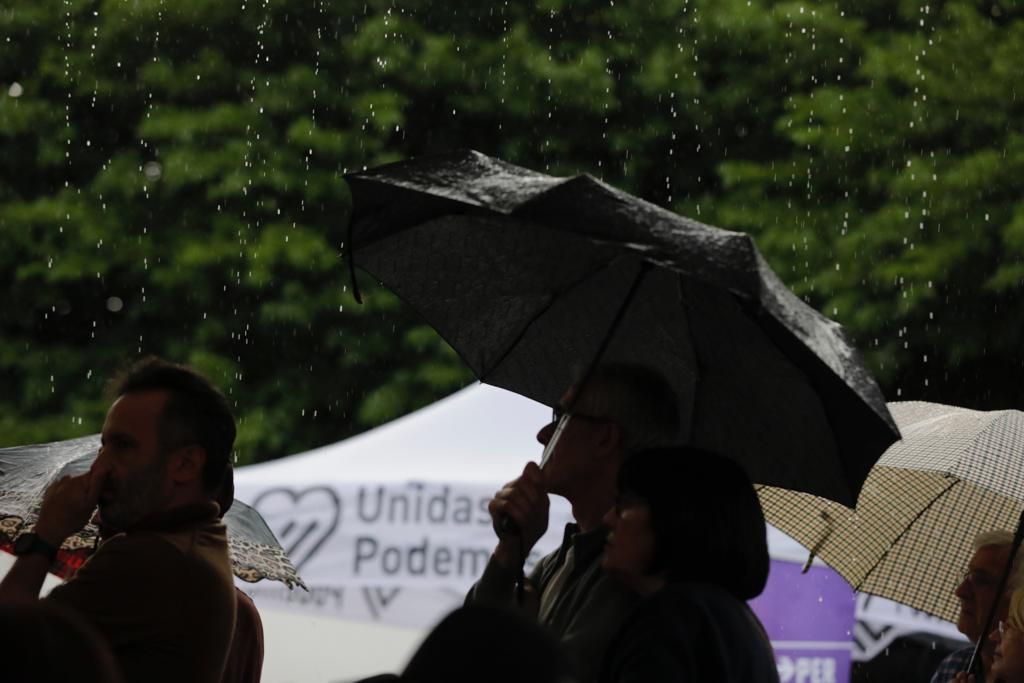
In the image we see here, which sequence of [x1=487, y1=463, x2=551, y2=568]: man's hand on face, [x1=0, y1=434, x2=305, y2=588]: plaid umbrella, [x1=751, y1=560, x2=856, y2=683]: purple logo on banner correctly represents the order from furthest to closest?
1. [x1=751, y1=560, x2=856, y2=683]: purple logo on banner
2. [x1=0, y1=434, x2=305, y2=588]: plaid umbrella
3. [x1=487, y1=463, x2=551, y2=568]: man's hand on face

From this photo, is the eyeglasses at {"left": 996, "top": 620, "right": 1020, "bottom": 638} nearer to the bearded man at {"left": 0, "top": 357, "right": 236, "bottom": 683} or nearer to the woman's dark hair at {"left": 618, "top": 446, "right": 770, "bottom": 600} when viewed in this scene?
the woman's dark hair at {"left": 618, "top": 446, "right": 770, "bottom": 600}

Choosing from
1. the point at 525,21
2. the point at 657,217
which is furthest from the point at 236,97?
the point at 657,217

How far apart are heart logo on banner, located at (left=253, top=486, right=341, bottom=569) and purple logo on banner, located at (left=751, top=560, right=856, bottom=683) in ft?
5.68

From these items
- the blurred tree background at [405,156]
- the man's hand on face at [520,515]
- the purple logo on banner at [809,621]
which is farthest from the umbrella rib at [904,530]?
the blurred tree background at [405,156]

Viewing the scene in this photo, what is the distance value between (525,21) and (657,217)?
1031cm

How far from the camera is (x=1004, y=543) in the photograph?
4133 millimetres

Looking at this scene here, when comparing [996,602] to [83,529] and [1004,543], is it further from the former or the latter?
[83,529]

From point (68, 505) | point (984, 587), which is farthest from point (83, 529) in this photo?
point (984, 587)

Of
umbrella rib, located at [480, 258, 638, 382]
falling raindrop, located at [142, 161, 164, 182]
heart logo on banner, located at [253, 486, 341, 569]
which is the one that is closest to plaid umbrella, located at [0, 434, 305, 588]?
umbrella rib, located at [480, 258, 638, 382]

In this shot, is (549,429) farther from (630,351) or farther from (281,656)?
(281,656)

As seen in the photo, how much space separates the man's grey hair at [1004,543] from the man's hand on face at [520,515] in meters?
1.28

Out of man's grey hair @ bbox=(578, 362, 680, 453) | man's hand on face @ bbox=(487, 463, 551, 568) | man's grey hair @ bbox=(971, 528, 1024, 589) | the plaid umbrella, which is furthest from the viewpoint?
the plaid umbrella

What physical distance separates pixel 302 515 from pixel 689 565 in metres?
4.41

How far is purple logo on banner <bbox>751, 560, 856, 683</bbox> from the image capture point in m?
6.93
